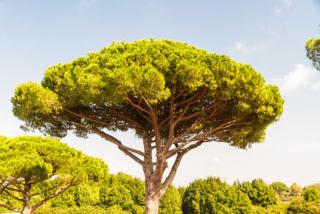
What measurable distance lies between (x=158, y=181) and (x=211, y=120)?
2.83 metres

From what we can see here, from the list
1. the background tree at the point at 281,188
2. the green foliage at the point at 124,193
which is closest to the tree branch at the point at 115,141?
the green foliage at the point at 124,193

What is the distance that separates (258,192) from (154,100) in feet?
98.4

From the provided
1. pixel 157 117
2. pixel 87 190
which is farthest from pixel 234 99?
pixel 87 190

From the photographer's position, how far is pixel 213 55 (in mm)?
9766

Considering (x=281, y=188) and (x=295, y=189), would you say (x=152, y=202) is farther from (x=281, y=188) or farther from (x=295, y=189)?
(x=295, y=189)

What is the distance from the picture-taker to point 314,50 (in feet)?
27.3

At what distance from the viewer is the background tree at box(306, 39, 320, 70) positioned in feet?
27.0

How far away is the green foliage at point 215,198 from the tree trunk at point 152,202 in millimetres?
20189

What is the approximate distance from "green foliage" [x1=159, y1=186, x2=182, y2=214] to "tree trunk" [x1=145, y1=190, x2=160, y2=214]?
853 inches

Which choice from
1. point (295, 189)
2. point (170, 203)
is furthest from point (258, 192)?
point (295, 189)

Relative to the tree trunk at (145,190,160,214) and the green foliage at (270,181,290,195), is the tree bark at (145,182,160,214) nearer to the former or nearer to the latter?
the tree trunk at (145,190,160,214)

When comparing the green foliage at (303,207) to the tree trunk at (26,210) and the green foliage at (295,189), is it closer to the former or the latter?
the tree trunk at (26,210)

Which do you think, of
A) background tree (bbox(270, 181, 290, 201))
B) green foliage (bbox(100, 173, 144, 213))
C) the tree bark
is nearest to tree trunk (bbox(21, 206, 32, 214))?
the tree bark

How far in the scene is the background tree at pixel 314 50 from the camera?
324 inches
